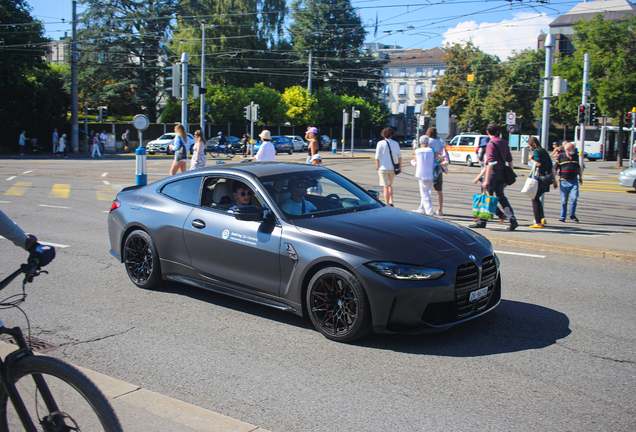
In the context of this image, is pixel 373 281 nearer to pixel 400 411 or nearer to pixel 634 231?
pixel 400 411

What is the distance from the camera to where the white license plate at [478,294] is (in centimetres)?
482

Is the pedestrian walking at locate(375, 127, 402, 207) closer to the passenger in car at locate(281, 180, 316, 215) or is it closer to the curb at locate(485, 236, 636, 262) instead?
the curb at locate(485, 236, 636, 262)

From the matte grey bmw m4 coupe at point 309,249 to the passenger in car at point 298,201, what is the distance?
0.5 inches

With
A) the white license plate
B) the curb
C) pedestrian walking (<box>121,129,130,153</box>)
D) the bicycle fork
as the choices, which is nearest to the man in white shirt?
the curb

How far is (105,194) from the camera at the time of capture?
16266mm

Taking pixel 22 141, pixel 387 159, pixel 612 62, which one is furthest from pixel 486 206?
pixel 22 141

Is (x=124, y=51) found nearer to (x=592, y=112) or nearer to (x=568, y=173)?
(x=592, y=112)

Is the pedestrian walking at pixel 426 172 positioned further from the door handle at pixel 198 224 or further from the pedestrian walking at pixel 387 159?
the door handle at pixel 198 224

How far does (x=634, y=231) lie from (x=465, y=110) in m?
71.6

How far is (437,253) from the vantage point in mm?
4723

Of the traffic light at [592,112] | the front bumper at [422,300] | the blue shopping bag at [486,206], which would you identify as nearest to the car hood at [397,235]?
the front bumper at [422,300]

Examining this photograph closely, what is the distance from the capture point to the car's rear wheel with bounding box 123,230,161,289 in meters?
6.25

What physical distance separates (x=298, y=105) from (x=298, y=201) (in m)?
63.7

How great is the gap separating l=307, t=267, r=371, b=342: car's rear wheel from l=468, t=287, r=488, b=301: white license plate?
0.91 meters
